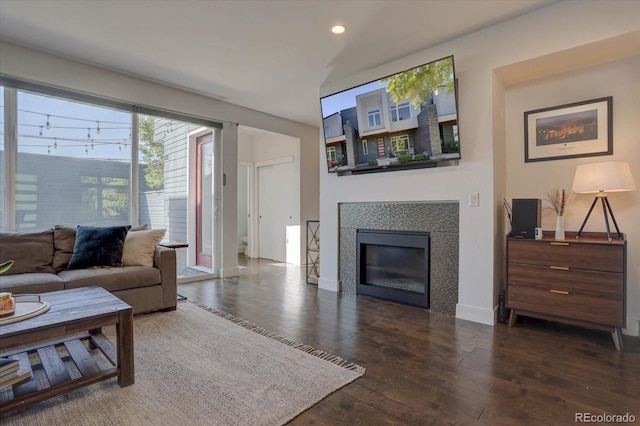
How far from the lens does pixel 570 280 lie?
2.45m

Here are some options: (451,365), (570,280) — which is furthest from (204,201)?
(570,280)

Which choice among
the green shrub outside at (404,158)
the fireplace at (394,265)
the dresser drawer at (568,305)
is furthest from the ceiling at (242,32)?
the dresser drawer at (568,305)

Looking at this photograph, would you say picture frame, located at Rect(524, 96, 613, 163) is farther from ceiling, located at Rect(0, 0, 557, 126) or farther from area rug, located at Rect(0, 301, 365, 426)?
area rug, located at Rect(0, 301, 365, 426)

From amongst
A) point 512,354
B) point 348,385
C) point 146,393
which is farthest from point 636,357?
point 146,393

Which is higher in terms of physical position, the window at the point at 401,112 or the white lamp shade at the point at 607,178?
the window at the point at 401,112

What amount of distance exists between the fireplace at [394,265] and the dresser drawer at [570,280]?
2.63ft

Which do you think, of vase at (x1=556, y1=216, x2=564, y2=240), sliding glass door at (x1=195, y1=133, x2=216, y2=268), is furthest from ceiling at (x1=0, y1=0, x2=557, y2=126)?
vase at (x1=556, y1=216, x2=564, y2=240)

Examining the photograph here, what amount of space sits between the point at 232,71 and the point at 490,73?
8.72 feet

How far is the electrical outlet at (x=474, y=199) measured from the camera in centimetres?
286

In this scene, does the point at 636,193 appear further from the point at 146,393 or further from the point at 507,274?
the point at 146,393

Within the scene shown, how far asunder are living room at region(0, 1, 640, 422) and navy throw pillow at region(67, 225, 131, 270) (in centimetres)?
161

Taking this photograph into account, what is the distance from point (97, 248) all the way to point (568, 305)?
3.98 metres

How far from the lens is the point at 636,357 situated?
7.14ft

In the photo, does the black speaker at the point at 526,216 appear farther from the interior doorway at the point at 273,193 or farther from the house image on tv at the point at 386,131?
the interior doorway at the point at 273,193
